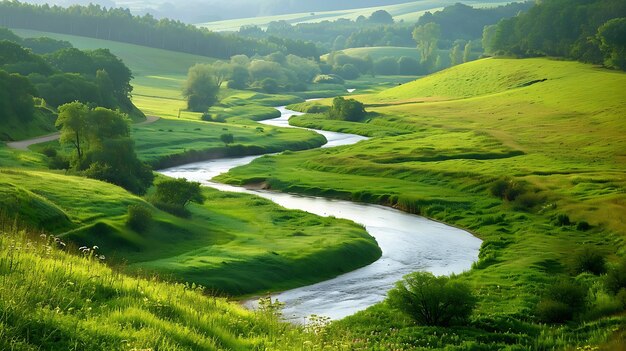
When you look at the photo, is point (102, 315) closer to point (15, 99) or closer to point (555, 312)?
point (555, 312)

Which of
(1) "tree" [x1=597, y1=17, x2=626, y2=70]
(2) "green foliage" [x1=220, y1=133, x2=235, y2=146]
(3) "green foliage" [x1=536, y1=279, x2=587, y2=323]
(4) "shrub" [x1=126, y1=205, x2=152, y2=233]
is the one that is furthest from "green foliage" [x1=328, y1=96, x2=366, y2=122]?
(3) "green foliage" [x1=536, y1=279, x2=587, y2=323]

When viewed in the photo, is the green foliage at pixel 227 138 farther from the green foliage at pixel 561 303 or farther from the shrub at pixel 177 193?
the green foliage at pixel 561 303

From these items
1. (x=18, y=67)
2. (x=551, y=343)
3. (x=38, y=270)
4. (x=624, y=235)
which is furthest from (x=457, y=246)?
(x=18, y=67)

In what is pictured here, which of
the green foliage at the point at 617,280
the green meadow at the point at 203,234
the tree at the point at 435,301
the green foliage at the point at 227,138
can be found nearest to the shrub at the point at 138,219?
the green meadow at the point at 203,234

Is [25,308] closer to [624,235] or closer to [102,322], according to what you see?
[102,322]

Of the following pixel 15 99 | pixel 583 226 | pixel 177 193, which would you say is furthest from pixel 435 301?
pixel 15 99

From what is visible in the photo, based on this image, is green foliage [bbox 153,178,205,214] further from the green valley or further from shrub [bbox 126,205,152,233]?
shrub [bbox 126,205,152,233]
